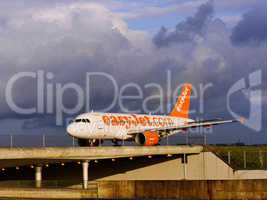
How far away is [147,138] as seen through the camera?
65.0 meters

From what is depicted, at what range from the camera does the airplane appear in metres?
60.8

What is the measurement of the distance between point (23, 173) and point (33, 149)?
18765mm

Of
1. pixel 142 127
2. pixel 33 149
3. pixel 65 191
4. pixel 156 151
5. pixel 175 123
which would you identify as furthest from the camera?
pixel 175 123

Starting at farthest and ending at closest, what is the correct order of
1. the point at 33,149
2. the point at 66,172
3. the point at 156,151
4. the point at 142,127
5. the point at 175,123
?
the point at 175,123 → the point at 142,127 → the point at 66,172 → the point at 156,151 → the point at 33,149

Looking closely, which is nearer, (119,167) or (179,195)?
(179,195)

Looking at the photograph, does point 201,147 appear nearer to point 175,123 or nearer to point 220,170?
point 220,170

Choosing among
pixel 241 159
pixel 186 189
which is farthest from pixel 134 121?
pixel 186 189

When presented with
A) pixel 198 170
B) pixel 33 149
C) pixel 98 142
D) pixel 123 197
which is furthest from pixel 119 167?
pixel 33 149

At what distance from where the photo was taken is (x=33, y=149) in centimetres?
4434

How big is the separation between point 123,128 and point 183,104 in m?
20.3

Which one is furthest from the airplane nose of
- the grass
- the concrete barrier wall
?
the grass

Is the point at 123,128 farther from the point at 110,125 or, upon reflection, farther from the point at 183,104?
the point at 183,104

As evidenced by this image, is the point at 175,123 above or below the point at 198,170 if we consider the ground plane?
above

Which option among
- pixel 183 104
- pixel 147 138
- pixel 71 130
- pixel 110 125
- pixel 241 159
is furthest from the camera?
pixel 183 104
